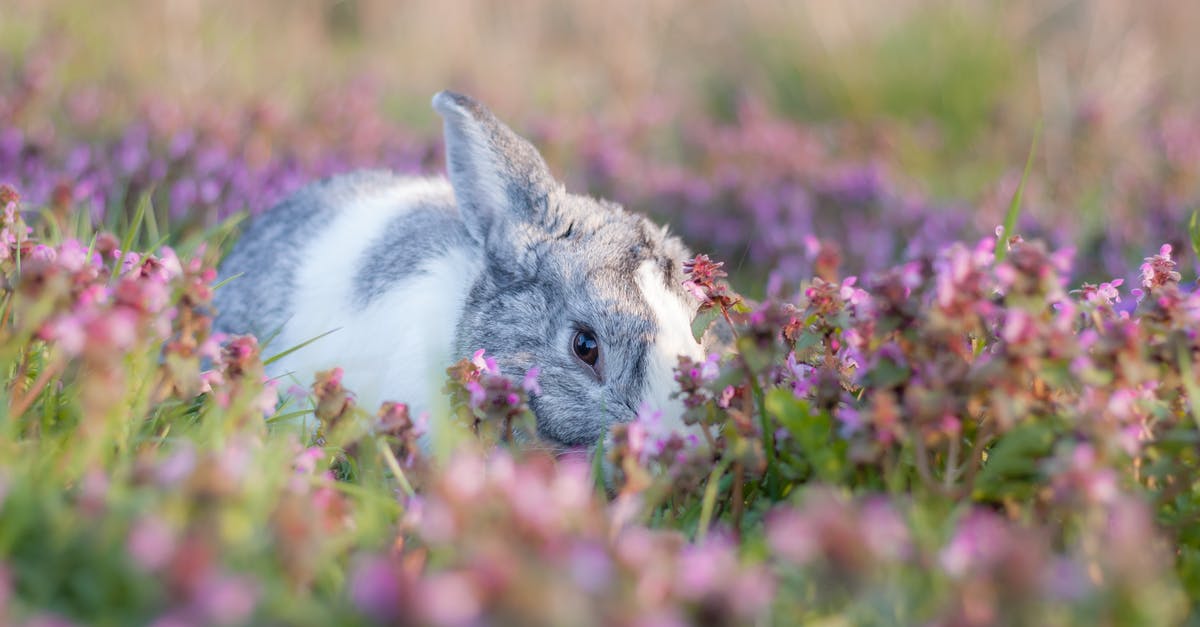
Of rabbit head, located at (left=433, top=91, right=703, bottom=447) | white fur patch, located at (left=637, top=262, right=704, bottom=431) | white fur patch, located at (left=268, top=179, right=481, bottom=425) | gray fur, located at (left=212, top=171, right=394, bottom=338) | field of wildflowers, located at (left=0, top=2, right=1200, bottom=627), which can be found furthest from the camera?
gray fur, located at (left=212, top=171, right=394, bottom=338)

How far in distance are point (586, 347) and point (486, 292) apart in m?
0.47

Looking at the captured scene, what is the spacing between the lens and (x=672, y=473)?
2.46m

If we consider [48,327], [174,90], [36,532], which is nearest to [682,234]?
[174,90]

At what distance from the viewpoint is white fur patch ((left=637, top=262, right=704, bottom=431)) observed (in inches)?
117

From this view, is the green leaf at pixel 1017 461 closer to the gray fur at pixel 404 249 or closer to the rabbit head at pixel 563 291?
the rabbit head at pixel 563 291

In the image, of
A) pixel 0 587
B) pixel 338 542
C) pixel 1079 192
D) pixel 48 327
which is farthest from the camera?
pixel 1079 192

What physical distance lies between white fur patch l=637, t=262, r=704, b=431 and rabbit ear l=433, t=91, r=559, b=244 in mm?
A: 546

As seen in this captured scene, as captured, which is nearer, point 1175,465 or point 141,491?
point 141,491

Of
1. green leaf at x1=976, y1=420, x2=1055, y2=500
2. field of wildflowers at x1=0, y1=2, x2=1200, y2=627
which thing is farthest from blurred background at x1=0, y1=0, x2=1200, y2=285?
green leaf at x1=976, y1=420, x2=1055, y2=500

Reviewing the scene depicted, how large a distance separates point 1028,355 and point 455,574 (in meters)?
1.27

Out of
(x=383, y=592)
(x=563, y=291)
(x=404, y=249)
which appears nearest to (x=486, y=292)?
(x=563, y=291)

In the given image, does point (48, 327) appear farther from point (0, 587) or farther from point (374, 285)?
point (374, 285)

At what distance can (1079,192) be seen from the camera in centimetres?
676

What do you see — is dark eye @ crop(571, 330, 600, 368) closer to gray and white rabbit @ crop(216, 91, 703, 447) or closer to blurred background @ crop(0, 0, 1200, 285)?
gray and white rabbit @ crop(216, 91, 703, 447)
